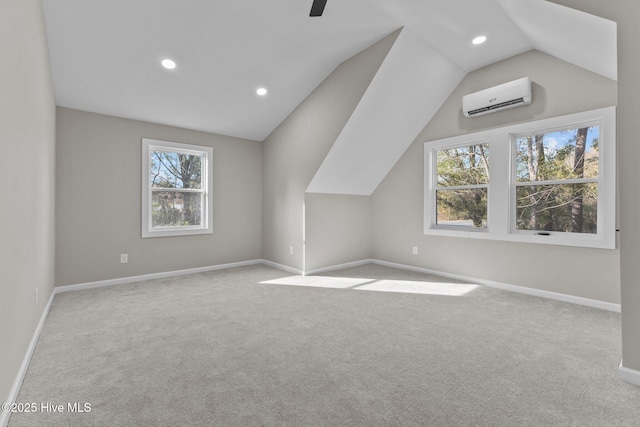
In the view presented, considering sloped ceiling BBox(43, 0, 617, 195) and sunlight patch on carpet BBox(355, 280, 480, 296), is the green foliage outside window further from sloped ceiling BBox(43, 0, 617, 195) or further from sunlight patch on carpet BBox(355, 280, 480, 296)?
sunlight patch on carpet BBox(355, 280, 480, 296)

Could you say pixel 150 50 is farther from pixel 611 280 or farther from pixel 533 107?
pixel 611 280

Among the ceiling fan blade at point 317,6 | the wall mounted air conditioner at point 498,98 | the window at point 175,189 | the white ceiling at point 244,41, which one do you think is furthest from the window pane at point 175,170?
the wall mounted air conditioner at point 498,98

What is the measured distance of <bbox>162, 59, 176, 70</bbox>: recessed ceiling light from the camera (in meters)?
3.31

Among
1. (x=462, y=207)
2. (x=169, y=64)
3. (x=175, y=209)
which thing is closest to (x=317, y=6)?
(x=169, y=64)

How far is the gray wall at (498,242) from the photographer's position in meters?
3.09

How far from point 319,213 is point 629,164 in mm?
3529

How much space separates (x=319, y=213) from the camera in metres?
4.79

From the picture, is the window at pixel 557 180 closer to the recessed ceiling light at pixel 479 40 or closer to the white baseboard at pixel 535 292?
the white baseboard at pixel 535 292

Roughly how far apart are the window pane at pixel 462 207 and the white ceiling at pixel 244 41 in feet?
5.46

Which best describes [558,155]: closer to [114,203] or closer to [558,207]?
[558,207]

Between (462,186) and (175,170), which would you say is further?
(175,170)

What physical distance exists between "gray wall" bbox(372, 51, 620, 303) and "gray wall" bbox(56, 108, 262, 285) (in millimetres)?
2721

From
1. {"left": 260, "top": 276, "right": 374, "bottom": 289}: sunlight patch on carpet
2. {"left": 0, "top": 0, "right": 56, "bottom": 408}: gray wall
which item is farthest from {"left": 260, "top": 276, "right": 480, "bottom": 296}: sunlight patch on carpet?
{"left": 0, "top": 0, "right": 56, "bottom": 408}: gray wall

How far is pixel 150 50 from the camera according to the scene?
3137 mm
